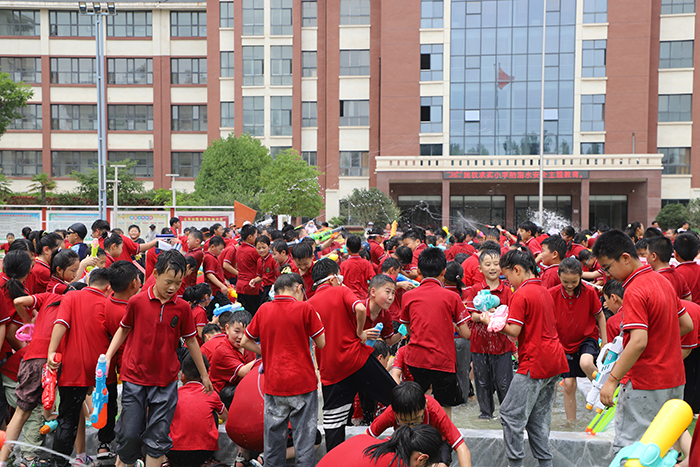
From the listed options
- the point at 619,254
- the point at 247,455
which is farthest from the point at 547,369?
the point at 247,455

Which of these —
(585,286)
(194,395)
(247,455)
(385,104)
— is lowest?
(247,455)

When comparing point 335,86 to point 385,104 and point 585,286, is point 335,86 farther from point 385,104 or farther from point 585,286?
point 585,286

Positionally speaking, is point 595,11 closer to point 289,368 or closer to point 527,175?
point 527,175

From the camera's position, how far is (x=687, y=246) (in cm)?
578

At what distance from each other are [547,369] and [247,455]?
2.65 meters

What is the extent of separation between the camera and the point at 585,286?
575 cm

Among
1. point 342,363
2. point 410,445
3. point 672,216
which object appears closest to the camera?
point 410,445

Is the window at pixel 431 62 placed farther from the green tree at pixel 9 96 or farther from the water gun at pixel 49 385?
the water gun at pixel 49 385

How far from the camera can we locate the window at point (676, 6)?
114 feet

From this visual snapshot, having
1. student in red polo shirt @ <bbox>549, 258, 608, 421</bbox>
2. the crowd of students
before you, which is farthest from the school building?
the crowd of students

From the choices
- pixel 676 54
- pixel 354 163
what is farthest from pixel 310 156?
pixel 676 54

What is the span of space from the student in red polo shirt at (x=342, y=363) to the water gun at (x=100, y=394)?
170 centimetres

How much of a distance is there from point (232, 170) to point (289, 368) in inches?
1189

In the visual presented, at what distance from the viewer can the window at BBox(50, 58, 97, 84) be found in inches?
1642
